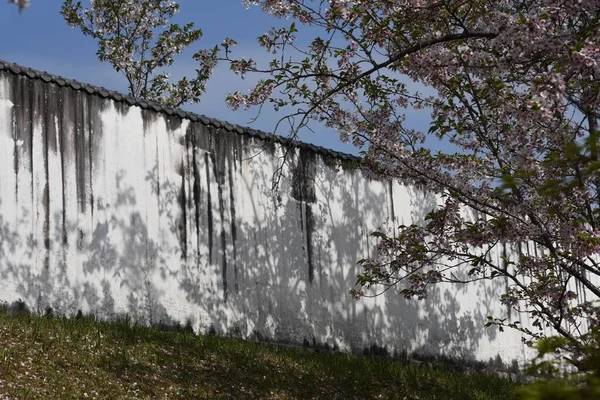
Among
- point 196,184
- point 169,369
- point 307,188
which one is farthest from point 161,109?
point 169,369

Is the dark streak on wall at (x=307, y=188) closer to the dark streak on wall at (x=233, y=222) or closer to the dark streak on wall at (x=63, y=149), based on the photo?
the dark streak on wall at (x=233, y=222)

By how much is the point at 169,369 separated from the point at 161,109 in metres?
3.76

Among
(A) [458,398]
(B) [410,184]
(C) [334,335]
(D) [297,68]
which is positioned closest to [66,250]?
(D) [297,68]

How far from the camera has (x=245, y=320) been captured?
11.6 meters

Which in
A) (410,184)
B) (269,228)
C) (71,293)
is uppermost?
(410,184)

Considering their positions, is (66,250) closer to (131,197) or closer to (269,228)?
(131,197)

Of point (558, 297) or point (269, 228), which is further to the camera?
point (269, 228)

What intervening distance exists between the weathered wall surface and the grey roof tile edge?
0.03m

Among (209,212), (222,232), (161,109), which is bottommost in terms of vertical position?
(222,232)

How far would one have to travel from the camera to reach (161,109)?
11.3 m

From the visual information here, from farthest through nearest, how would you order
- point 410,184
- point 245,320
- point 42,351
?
1. point 410,184
2. point 245,320
3. point 42,351

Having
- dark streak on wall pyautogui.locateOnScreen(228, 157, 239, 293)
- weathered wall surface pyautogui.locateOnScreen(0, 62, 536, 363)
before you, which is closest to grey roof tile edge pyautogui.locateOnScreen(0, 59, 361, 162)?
weathered wall surface pyautogui.locateOnScreen(0, 62, 536, 363)

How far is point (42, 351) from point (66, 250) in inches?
72.8

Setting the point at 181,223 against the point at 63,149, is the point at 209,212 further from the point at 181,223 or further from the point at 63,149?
the point at 63,149
